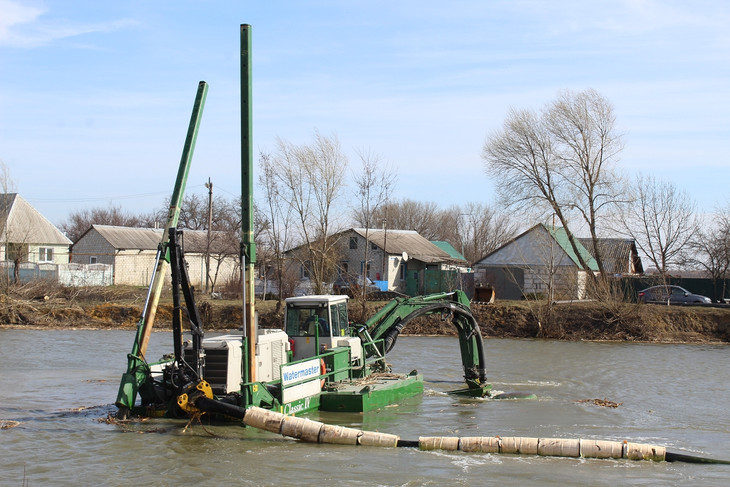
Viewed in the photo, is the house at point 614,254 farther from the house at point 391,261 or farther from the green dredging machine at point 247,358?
the green dredging machine at point 247,358

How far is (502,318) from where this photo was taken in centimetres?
4169

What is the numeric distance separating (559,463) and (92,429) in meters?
9.09

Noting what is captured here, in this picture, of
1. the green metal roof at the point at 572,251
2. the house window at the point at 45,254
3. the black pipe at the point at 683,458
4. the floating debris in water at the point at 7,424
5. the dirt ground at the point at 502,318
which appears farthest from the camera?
the house window at the point at 45,254

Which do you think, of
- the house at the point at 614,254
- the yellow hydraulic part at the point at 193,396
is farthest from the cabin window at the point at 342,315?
the house at the point at 614,254

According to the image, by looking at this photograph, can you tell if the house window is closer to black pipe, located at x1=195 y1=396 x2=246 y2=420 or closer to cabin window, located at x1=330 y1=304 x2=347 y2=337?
cabin window, located at x1=330 y1=304 x2=347 y2=337

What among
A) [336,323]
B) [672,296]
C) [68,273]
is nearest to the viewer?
[336,323]

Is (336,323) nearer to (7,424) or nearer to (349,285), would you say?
(7,424)

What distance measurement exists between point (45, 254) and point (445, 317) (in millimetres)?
47285

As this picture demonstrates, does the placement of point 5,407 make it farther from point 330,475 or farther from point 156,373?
point 330,475

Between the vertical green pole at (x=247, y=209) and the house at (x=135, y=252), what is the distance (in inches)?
1688

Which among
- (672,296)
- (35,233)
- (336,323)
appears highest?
(35,233)

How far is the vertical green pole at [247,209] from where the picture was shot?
15.1 meters

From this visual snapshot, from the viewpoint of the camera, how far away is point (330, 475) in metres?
12.7

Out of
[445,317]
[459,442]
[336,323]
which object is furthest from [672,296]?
[459,442]
